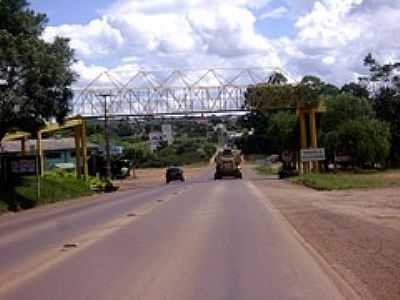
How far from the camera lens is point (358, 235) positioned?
22.0m

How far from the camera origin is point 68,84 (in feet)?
152

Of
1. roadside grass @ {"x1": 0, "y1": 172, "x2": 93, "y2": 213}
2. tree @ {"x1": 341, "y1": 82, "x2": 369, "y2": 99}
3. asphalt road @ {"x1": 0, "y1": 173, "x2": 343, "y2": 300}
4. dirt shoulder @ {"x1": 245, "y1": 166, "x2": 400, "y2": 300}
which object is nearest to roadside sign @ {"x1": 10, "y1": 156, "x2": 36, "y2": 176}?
roadside grass @ {"x1": 0, "y1": 172, "x2": 93, "y2": 213}

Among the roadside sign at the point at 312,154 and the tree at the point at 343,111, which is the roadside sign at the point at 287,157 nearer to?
the tree at the point at 343,111

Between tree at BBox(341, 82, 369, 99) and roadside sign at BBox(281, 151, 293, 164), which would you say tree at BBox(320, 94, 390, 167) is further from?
tree at BBox(341, 82, 369, 99)

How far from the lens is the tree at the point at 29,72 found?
42688 mm

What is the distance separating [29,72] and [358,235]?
2580cm

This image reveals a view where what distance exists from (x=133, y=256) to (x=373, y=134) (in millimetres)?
76374

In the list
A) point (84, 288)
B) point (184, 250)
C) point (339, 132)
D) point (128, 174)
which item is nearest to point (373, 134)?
point (339, 132)

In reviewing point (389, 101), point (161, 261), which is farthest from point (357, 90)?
point (161, 261)

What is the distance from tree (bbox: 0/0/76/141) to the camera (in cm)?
4269

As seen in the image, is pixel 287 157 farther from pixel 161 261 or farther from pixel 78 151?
pixel 161 261

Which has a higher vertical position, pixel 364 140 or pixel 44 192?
pixel 364 140

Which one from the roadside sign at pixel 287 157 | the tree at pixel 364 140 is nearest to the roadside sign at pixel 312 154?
the tree at pixel 364 140

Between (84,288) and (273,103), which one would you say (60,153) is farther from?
(84,288)
